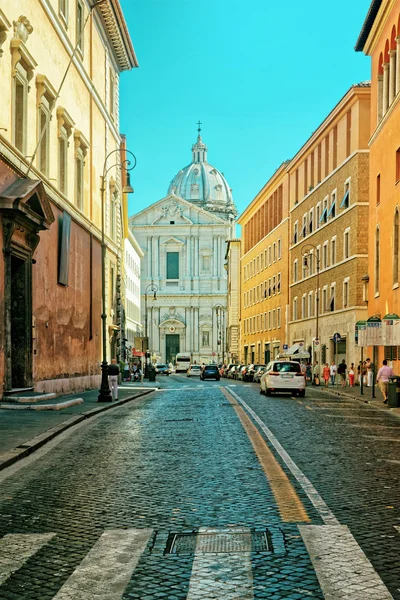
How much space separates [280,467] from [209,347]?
123000 millimetres

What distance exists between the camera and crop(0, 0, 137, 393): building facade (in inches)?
965

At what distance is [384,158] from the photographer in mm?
40406

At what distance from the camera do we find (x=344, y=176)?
176 ft

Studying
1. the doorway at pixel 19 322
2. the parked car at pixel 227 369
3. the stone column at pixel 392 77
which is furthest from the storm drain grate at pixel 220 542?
the parked car at pixel 227 369

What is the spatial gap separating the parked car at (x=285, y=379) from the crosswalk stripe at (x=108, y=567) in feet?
89.9

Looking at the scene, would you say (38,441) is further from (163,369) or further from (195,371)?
(163,369)

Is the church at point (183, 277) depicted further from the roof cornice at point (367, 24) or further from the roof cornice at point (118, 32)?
A: the roof cornice at point (367, 24)

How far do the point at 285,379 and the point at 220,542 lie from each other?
91.9 feet

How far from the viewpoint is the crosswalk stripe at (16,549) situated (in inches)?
245

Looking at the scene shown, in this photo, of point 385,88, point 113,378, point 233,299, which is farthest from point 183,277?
point 113,378

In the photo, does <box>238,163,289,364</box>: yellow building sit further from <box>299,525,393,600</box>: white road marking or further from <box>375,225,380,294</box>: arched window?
<box>299,525,393,600</box>: white road marking

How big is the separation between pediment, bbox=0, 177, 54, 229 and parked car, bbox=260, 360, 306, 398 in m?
12.0

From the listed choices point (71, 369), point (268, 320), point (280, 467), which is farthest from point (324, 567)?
point (268, 320)

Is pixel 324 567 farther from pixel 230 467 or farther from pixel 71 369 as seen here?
pixel 71 369
